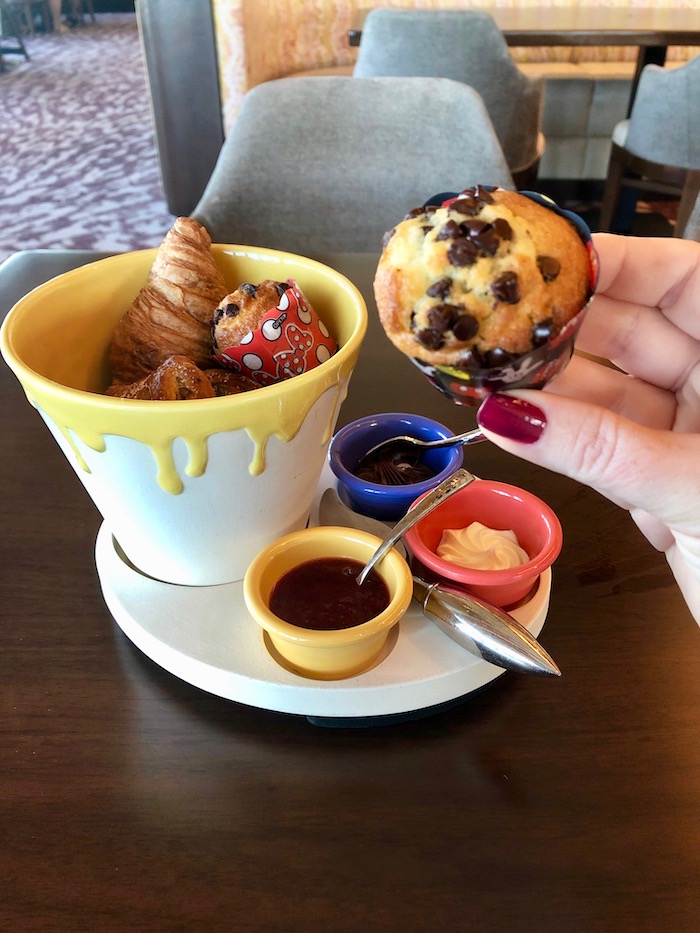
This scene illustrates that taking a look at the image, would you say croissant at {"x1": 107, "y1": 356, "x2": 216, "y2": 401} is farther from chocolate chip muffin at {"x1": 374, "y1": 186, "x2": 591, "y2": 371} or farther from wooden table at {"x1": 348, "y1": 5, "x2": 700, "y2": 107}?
wooden table at {"x1": 348, "y1": 5, "x2": 700, "y2": 107}

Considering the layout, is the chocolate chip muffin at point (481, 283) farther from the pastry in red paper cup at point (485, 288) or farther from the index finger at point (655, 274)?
the index finger at point (655, 274)

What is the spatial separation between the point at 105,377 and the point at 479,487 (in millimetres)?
411

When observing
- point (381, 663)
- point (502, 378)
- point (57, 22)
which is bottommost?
point (57, 22)

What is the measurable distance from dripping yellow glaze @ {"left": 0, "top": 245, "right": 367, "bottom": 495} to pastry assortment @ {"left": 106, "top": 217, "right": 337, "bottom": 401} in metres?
0.03

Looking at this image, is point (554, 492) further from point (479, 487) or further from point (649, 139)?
point (649, 139)

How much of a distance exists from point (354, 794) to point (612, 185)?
3.08 metres

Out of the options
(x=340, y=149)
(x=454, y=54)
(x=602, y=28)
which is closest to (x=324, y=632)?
(x=340, y=149)

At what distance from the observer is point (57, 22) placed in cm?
832

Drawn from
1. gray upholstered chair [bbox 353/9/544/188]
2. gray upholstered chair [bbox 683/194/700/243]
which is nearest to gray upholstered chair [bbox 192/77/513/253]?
gray upholstered chair [bbox 683/194/700/243]

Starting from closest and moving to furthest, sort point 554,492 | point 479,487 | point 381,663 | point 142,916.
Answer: point 142,916 < point 381,663 < point 479,487 < point 554,492

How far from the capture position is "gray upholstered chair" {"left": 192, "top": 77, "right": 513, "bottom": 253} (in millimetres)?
1530

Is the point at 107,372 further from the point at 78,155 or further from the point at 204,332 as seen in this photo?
the point at 78,155

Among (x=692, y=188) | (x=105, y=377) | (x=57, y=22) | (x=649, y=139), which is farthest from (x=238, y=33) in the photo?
(x=57, y=22)

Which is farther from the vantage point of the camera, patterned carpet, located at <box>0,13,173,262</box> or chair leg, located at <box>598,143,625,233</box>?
patterned carpet, located at <box>0,13,173,262</box>
